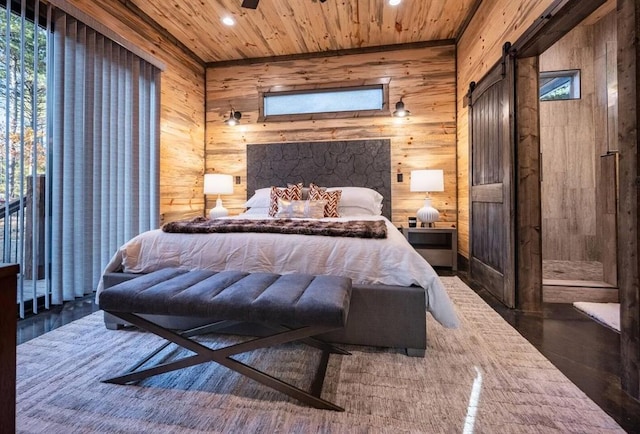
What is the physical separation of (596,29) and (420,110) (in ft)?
6.53

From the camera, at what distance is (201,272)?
1.70 meters

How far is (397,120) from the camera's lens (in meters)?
4.07

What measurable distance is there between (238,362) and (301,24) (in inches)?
143

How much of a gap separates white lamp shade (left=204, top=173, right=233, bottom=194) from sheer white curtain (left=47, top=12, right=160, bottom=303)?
79 cm

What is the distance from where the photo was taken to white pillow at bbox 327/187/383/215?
3.60 m

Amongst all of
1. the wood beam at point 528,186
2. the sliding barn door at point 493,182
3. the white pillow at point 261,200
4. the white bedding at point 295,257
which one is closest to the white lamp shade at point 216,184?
the white pillow at point 261,200

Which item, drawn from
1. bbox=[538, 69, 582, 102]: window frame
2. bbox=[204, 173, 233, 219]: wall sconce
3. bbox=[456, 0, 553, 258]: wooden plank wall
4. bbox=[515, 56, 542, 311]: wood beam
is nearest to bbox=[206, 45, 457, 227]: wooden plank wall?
bbox=[456, 0, 553, 258]: wooden plank wall

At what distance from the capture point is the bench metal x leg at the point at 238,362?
1270 mm

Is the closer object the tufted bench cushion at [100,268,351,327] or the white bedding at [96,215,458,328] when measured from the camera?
the tufted bench cushion at [100,268,351,327]

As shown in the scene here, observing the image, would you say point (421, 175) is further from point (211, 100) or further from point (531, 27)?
point (211, 100)

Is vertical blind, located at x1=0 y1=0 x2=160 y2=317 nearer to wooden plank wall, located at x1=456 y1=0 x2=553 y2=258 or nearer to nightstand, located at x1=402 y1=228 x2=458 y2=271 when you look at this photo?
nightstand, located at x1=402 y1=228 x2=458 y2=271

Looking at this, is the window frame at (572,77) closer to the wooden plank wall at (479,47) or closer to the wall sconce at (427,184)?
the wooden plank wall at (479,47)

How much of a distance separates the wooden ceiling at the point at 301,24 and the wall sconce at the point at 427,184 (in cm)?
172

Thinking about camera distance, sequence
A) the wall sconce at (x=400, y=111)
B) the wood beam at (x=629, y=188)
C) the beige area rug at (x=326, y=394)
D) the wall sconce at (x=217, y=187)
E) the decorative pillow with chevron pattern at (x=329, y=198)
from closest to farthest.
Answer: the beige area rug at (x=326, y=394) → the wood beam at (x=629, y=188) → the decorative pillow with chevron pattern at (x=329, y=198) → the wall sconce at (x=400, y=111) → the wall sconce at (x=217, y=187)
